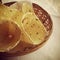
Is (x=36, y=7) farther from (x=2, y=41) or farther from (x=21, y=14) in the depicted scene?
(x=2, y=41)

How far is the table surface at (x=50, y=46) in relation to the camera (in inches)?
42.6

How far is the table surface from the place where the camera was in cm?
108

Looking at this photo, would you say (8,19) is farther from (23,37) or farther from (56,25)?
(56,25)

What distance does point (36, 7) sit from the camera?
3.81 ft

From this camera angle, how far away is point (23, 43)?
1077 millimetres

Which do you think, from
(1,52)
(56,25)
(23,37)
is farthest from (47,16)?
(1,52)

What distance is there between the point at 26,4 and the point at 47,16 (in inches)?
4.9

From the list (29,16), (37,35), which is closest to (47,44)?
(37,35)

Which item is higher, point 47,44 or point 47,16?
point 47,16

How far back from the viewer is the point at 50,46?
3.61ft

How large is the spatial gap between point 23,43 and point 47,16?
0.19 m

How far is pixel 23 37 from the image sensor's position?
3.57 ft

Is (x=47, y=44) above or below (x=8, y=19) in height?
below

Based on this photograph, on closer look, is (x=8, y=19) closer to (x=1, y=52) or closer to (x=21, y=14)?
(x=21, y=14)
